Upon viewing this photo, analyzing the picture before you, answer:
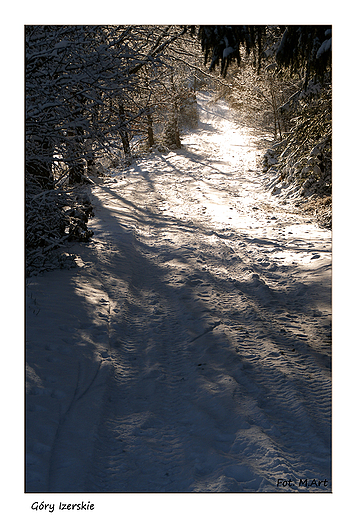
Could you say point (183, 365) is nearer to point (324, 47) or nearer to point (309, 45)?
point (324, 47)

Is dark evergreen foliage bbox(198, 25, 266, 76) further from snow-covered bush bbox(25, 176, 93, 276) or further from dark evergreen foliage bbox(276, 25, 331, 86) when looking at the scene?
snow-covered bush bbox(25, 176, 93, 276)

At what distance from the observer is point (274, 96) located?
63.7 feet

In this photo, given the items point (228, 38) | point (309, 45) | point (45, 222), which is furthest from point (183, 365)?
point (309, 45)

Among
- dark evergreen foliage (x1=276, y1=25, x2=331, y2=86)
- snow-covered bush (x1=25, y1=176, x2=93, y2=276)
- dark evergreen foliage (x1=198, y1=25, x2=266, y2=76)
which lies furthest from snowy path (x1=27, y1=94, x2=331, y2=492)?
dark evergreen foliage (x1=198, y1=25, x2=266, y2=76)

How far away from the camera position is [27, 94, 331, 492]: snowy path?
2811 mm

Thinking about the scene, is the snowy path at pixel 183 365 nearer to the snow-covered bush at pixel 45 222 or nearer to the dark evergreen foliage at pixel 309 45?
the snow-covered bush at pixel 45 222

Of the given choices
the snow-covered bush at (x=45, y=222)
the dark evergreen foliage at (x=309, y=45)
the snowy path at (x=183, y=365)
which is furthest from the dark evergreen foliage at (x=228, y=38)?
the snowy path at (x=183, y=365)

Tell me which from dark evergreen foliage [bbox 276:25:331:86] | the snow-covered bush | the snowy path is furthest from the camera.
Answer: the snow-covered bush

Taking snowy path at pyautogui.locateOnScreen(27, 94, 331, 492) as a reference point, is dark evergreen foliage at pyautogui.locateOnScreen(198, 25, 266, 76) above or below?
above

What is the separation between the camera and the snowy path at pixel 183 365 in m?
2.81

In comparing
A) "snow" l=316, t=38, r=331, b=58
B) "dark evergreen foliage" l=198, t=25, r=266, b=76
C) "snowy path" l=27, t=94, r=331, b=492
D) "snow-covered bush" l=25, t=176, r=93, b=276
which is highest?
"dark evergreen foliage" l=198, t=25, r=266, b=76

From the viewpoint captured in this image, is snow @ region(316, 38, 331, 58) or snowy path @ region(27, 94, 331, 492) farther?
snow @ region(316, 38, 331, 58)

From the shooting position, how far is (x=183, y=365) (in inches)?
167

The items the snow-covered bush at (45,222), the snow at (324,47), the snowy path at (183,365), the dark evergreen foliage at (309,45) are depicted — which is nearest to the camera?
the snowy path at (183,365)
